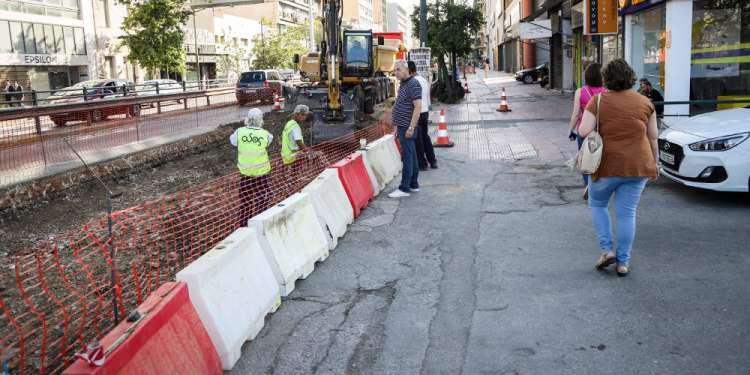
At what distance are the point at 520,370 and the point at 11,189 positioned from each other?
372 inches

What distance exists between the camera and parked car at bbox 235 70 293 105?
2923 centimetres

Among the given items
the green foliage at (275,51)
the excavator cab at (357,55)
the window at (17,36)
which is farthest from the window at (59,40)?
the excavator cab at (357,55)

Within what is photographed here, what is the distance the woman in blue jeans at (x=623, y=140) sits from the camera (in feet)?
16.5

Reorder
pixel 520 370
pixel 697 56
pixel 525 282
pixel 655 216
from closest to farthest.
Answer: pixel 520 370 < pixel 525 282 < pixel 655 216 < pixel 697 56

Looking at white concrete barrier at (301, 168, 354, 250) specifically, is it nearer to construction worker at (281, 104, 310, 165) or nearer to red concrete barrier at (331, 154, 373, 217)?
red concrete barrier at (331, 154, 373, 217)

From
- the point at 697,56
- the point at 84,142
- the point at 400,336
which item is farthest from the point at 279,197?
the point at 697,56

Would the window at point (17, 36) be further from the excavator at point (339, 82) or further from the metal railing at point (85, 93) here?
the excavator at point (339, 82)

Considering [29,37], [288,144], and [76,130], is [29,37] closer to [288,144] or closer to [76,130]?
[76,130]

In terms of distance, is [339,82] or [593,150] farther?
[339,82]

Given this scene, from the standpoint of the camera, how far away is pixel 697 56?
14484mm

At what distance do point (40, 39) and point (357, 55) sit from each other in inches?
1002

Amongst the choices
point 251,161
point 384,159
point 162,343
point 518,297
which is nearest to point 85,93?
point 384,159

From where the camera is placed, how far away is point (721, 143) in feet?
24.6

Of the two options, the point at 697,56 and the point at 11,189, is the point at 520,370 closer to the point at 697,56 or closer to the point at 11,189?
the point at 11,189
